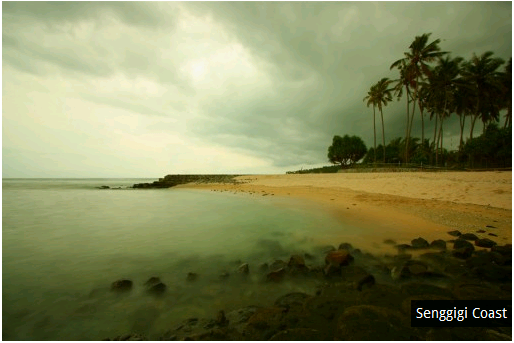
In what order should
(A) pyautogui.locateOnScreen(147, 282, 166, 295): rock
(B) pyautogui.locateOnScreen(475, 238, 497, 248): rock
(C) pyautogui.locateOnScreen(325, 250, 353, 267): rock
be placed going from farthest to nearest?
(B) pyautogui.locateOnScreen(475, 238, 497, 248): rock
(C) pyautogui.locateOnScreen(325, 250, 353, 267): rock
(A) pyautogui.locateOnScreen(147, 282, 166, 295): rock

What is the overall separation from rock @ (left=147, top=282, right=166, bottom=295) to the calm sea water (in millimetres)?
108

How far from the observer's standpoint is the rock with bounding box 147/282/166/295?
12.7 ft

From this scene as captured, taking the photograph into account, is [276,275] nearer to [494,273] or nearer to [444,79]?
[494,273]

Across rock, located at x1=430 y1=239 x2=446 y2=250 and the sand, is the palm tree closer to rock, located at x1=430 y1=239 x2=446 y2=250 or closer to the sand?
the sand

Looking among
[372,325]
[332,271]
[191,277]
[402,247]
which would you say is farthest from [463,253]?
[191,277]

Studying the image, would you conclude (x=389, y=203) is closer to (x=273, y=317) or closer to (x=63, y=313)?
(x=273, y=317)

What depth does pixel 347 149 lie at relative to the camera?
2365 inches

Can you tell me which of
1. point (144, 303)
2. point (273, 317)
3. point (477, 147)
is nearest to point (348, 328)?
point (273, 317)

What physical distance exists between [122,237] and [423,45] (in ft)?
126

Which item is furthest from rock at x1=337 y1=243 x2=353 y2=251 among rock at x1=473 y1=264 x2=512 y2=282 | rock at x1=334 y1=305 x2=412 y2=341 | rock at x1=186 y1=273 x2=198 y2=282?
rock at x1=186 y1=273 x2=198 y2=282

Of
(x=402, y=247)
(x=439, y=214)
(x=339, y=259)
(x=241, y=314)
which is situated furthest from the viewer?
(x=439, y=214)

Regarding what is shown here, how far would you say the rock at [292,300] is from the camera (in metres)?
3.22

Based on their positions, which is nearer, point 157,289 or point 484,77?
point 157,289

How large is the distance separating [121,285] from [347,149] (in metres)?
62.1
